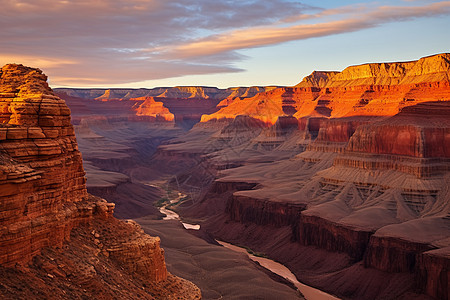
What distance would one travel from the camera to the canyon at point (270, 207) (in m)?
22.6

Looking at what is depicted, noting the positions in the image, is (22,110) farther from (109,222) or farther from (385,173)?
(385,173)

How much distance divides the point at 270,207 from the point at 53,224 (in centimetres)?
6612

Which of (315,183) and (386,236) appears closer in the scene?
(386,236)

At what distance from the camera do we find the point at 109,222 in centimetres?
2789

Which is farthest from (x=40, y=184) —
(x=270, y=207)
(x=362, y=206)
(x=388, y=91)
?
(x=388, y=91)

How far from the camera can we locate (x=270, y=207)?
8681cm

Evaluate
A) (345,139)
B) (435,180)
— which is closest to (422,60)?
(345,139)

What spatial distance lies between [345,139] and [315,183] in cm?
2851

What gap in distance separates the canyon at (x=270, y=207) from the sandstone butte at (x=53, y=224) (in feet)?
0.25

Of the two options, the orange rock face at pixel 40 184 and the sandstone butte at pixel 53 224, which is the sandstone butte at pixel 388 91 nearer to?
the sandstone butte at pixel 53 224

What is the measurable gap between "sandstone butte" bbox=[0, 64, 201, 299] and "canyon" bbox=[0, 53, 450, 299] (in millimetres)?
77

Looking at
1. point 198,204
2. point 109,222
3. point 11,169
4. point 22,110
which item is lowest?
point 198,204

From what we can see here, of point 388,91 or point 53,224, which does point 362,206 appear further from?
point 388,91

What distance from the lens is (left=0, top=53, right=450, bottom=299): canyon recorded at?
74.1ft
